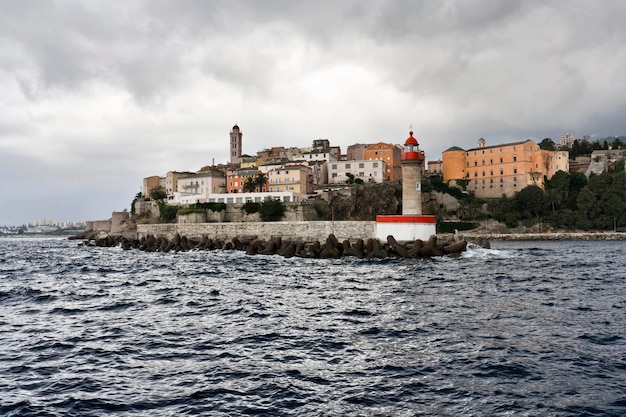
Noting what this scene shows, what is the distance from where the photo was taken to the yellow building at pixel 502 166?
76.4 meters

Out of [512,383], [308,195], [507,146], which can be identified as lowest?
[512,383]

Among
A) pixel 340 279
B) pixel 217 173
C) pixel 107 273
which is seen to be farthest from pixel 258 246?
pixel 217 173

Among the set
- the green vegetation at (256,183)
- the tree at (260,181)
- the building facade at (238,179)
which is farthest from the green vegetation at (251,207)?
the building facade at (238,179)

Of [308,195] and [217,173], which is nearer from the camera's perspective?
[308,195]

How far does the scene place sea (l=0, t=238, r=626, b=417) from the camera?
6.44 m

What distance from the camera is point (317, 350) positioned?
9.03 metres

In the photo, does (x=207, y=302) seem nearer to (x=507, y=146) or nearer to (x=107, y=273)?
(x=107, y=273)

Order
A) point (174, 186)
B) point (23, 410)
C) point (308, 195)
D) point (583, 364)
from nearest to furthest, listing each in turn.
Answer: point (23, 410) < point (583, 364) < point (308, 195) < point (174, 186)

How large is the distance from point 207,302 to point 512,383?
384 inches

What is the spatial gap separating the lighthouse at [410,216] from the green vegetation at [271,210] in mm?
21478

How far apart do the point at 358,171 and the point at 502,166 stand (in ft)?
83.9

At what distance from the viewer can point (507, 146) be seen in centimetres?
7769

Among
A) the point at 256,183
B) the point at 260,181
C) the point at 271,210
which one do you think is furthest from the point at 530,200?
the point at 271,210

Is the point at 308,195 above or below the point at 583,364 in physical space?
above
